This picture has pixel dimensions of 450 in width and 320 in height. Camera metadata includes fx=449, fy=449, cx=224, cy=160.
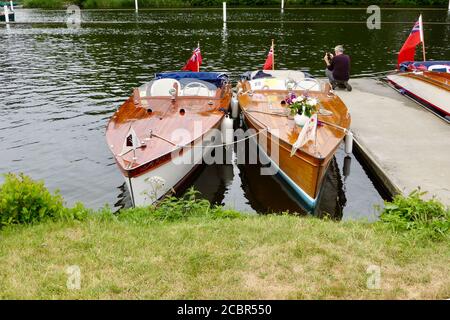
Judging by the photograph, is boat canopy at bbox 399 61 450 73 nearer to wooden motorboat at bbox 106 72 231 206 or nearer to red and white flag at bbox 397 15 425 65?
red and white flag at bbox 397 15 425 65

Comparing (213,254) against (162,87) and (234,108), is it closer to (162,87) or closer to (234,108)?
(162,87)

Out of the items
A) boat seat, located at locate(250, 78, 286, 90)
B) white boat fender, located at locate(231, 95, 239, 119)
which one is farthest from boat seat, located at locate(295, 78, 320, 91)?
white boat fender, located at locate(231, 95, 239, 119)

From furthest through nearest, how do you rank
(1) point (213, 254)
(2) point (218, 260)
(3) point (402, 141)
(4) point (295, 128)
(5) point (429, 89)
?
(5) point (429, 89) < (3) point (402, 141) < (4) point (295, 128) < (1) point (213, 254) < (2) point (218, 260)

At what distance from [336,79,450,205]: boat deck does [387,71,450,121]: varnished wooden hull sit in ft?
1.07

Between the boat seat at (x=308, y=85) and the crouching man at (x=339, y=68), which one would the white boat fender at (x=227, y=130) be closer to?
the boat seat at (x=308, y=85)

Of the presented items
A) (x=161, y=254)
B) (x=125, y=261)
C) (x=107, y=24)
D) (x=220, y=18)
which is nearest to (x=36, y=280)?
(x=125, y=261)

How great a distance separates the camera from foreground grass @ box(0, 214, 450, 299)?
4.93m

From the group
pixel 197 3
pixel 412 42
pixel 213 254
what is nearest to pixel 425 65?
pixel 412 42

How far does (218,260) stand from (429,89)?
1281 centimetres

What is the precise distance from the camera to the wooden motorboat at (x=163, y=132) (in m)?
9.38

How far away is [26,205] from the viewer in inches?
270

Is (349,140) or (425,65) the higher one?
(425,65)

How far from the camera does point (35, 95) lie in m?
20.4

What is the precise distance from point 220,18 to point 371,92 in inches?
1547
